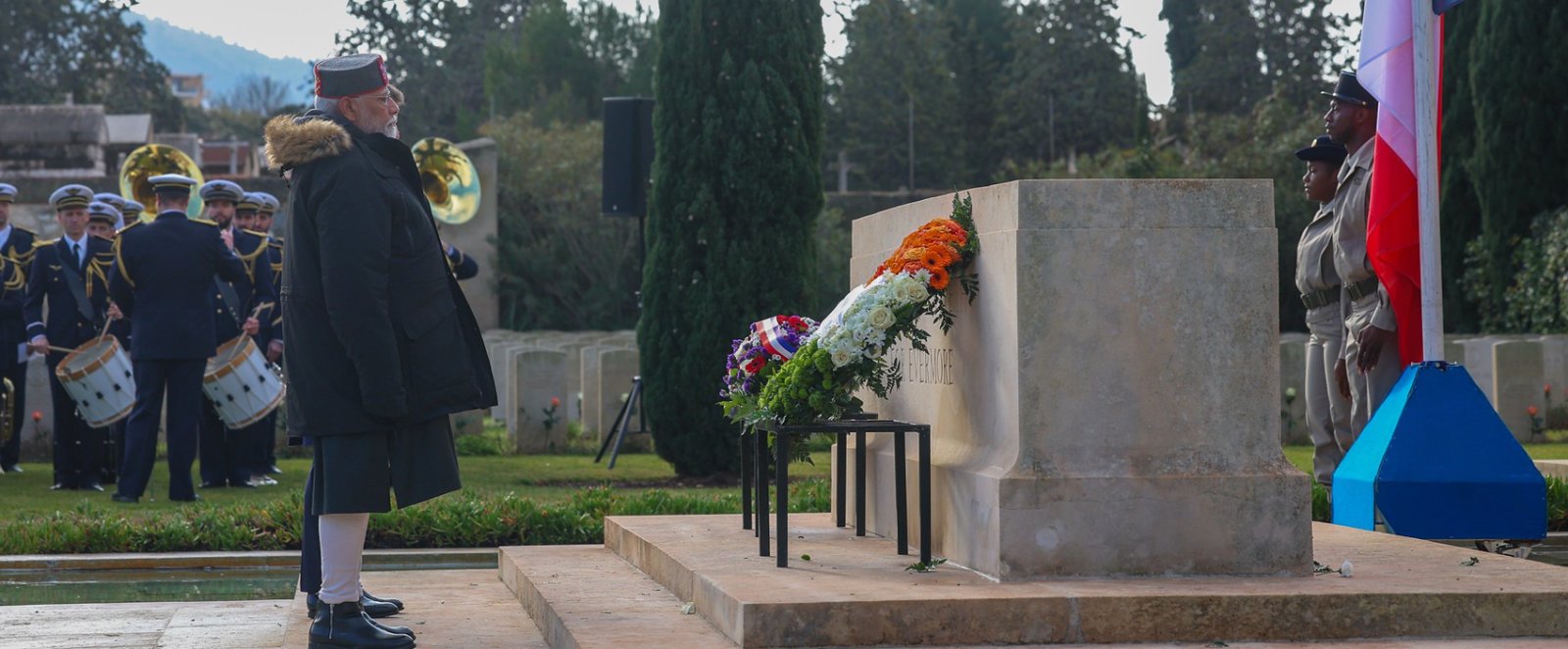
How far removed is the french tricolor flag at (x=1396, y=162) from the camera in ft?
26.6

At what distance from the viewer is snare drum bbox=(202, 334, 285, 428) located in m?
11.9

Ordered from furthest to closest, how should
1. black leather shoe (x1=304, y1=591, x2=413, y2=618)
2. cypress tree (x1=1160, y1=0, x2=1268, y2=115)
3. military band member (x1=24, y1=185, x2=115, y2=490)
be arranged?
1. cypress tree (x1=1160, y1=0, x2=1268, y2=115)
2. military band member (x1=24, y1=185, x2=115, y2=490)
3. black leather shoe (x1=304, y1=591, x2=413, y2=618)

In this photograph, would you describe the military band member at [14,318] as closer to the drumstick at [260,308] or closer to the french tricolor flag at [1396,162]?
the drumstick at [260,308]

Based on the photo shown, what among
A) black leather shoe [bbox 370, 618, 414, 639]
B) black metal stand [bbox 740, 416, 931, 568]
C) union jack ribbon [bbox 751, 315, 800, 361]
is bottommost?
black leather shoe [bbox 370, 618, 414, 639]

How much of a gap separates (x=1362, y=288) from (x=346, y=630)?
Answer: 550 centimetres

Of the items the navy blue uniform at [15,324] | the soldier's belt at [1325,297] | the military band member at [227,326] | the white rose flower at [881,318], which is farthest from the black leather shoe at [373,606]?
the navy blue uniform at [15,324]

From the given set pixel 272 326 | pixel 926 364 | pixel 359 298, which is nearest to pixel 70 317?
pixel 272 326

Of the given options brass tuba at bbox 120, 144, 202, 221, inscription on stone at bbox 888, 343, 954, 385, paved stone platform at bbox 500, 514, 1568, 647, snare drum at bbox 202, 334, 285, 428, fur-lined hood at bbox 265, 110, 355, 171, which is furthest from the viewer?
brass tuba at bbox 120, 144, 202, 221

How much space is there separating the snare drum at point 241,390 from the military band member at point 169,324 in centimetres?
34

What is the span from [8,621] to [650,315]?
7.21m

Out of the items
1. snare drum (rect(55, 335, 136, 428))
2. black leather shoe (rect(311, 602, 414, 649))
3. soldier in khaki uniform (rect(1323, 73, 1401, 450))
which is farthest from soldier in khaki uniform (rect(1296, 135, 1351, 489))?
snare drum (rect(55, 335, 136, 428))

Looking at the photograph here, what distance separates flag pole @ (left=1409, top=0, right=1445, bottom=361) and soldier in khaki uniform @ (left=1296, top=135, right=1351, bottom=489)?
3.92 ft

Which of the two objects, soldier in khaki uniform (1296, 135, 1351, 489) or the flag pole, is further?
soldier in khaki uniform (1296, 135, 1351, 489)

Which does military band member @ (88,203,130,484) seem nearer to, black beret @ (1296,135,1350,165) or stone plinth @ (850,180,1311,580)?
black beret @ (1296,135,1350,165)
